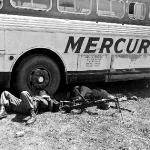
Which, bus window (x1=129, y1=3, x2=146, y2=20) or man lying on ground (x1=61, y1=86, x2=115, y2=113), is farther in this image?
bus window (x1=129, y1=3, x2=146, y2=20)

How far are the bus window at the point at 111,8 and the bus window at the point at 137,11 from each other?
229mm

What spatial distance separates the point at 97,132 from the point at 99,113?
3.10ft

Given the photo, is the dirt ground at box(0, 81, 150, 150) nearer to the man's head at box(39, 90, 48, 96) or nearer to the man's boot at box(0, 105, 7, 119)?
the man's boot at box(0, 105, 7, 119)

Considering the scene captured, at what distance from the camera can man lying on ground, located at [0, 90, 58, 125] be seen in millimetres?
5613

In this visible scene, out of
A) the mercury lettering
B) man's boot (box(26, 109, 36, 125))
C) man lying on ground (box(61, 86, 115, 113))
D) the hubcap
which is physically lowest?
man's boot (box(26, 109, 36, 125))

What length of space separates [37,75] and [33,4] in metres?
1.34

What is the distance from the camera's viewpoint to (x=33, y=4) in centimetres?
624

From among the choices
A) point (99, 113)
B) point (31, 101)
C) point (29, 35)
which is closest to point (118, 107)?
point (99, 113)

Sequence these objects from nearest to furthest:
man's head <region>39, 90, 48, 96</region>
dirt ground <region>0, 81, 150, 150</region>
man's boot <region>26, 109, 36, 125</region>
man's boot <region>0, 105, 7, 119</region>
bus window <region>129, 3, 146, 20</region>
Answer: dirt ground <region>0, 81, 150, 150</region>
man's boot <region>26, 109, 36, 125</region>
man's boot <region>0, 105, 7, 119</region>
man's head <region>39, 90, 48, 96</region>
bus window <region>129, 3, 146, 20</region>

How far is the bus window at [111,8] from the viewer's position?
22.8ft

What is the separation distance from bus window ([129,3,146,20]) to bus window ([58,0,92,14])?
1.10m

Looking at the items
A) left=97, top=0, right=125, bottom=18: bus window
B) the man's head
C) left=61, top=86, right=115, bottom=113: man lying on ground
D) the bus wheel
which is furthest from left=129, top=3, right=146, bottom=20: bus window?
the man's head

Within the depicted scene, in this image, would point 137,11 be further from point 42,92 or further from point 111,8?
point 42,92

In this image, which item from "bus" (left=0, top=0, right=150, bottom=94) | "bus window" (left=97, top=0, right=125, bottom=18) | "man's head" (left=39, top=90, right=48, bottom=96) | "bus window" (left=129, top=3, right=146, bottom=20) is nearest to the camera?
"bus" (left=0, top=0, right=150, bottom=94)
